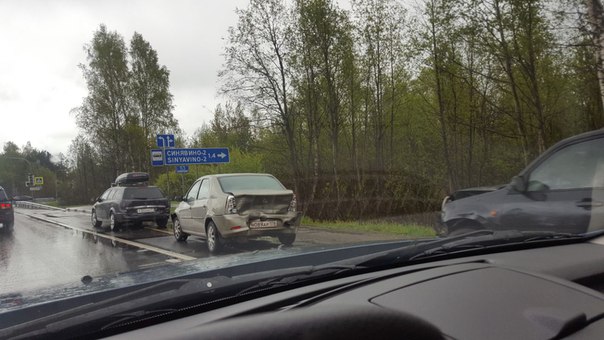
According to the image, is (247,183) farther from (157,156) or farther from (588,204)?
(157,156)

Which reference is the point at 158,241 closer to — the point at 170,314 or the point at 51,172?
the point at 170,314

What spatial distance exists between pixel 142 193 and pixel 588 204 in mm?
14288

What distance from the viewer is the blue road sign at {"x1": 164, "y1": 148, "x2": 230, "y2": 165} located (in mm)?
18734

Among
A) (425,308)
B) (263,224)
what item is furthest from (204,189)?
(425,308)

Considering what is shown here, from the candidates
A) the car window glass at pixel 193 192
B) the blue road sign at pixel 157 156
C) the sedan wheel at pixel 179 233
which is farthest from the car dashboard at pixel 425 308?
the blue road sign at pixel 157 156

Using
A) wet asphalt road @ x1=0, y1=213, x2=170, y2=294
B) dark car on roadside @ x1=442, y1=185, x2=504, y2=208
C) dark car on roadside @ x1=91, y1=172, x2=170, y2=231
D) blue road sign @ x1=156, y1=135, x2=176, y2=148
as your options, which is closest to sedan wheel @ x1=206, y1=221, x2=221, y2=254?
wet asphalt road @ x1=0, y1=213, x2=170, y2=294

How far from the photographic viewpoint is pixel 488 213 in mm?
4602

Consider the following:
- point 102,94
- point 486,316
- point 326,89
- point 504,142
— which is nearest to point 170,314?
point 486,316

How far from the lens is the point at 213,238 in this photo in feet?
30.0

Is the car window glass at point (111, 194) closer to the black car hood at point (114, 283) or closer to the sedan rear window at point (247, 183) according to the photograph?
the sedan rear window at point (247, 183)

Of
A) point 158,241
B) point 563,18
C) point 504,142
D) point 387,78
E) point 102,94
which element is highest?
point 102,94

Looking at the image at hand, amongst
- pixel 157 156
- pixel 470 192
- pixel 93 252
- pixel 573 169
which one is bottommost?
pixel 93 252

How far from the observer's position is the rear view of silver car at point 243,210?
8.73m

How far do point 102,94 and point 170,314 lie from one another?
4437cm
